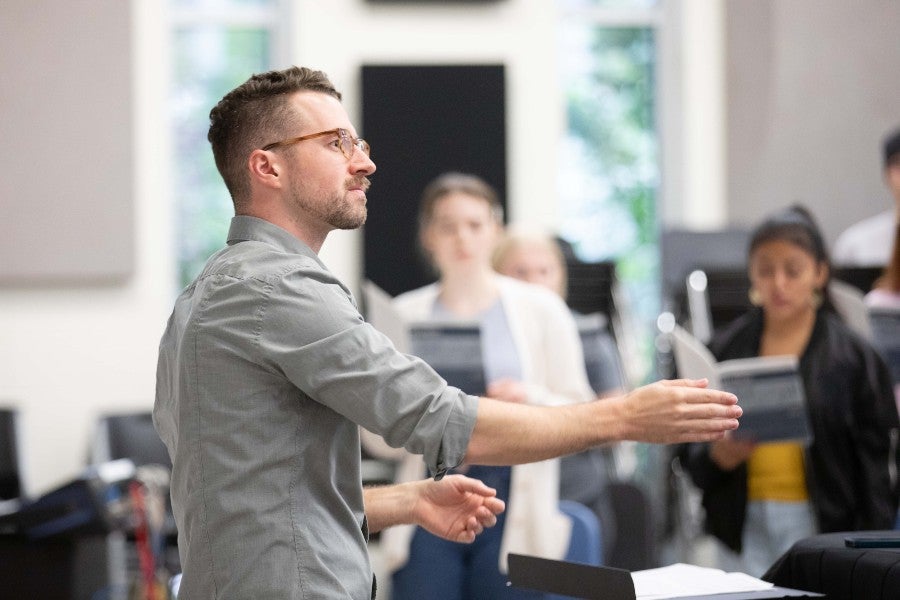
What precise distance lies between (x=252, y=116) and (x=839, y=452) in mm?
2329

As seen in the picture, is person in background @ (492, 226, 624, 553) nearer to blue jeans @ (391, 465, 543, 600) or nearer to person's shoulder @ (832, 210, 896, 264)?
blue jeans @ (391, 465, 543, 600)

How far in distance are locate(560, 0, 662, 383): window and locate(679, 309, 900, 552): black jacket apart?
3826mm

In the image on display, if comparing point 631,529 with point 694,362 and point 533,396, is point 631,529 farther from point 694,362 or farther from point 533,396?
point 694,362

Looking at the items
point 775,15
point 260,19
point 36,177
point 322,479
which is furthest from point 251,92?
point 775,15

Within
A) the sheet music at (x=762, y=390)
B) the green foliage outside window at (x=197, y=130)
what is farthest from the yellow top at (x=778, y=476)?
the green foliage outside window at (x=197, y=130)

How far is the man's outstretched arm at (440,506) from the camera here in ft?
6.51

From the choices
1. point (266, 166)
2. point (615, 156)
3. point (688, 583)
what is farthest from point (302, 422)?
point (615, 156)

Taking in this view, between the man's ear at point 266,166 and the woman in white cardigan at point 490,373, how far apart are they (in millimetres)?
1750

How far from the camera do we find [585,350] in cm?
499

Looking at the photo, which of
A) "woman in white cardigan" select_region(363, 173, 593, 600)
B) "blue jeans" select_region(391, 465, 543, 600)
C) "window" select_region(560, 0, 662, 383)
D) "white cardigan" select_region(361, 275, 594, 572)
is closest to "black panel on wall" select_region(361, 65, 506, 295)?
"window" select_region(560, 0, 662, 383)

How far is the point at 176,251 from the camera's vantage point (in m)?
7.21

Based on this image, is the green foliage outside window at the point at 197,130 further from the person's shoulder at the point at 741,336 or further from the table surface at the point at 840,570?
the table surface at the point at 840,570

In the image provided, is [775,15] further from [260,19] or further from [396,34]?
[260,19]

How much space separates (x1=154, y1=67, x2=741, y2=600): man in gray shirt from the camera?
1.74m
